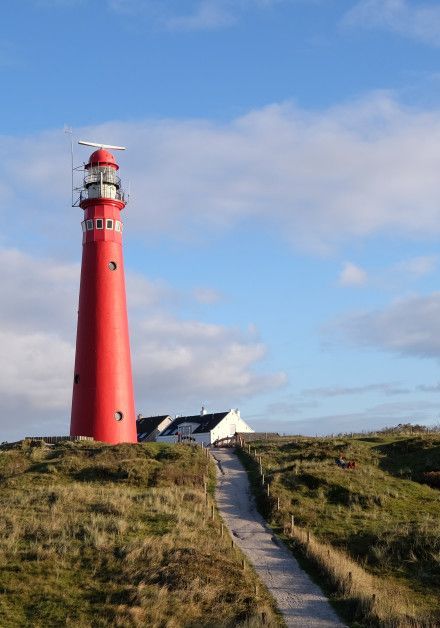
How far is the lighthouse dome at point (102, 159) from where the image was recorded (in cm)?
4616

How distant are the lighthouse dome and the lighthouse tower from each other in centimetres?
42

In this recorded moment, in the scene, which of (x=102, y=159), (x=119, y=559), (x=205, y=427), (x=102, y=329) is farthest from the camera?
(x=205, y=427)

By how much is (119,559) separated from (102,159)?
31.2m

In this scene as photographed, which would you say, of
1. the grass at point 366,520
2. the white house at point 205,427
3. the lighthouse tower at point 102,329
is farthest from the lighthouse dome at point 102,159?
the white house at point 205,427

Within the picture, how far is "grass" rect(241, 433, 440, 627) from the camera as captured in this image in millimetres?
19109

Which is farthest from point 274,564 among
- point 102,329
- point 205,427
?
→ point 205,427

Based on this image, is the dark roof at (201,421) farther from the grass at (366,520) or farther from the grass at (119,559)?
the grass at (119,559)

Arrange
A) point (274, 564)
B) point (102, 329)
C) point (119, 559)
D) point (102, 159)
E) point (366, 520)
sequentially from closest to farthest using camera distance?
point (119, 559)
point (274, 564)
point (366, 520)
point (102, 329)
point (102, 159)

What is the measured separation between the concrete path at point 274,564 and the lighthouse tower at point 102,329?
9.91m

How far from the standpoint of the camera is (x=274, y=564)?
72.1 feet

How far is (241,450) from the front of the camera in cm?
4759

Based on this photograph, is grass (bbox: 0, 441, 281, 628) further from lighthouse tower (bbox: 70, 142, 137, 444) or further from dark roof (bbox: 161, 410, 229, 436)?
dark roof (bbox: 161, 410, 229, 436)

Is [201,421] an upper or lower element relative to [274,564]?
upper

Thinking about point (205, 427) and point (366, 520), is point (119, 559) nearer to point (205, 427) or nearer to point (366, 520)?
point (366, 520)
